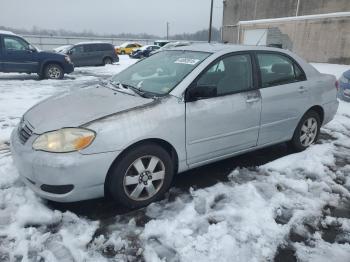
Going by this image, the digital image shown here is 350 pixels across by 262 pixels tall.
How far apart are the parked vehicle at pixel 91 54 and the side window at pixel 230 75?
16006 millimetres

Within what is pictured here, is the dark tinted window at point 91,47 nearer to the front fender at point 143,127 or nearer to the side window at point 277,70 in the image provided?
the side window at point 277,70

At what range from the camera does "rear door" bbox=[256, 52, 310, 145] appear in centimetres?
406

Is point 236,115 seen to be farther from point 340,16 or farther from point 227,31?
point 227,31

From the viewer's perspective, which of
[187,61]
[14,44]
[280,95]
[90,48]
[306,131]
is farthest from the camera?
[90,48]

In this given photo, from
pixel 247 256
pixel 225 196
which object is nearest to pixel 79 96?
pixel 225 196

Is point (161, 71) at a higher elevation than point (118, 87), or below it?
higher

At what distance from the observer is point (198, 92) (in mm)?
3309

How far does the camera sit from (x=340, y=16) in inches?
757

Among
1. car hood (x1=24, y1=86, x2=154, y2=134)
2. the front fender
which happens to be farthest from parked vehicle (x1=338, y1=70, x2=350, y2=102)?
car hood (x1=24, y1=86, x2=154, y2=134)

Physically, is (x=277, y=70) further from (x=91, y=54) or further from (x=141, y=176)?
(x=91, y=54)

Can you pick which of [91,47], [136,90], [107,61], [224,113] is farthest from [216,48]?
[107,61]

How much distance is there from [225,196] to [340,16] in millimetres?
19875

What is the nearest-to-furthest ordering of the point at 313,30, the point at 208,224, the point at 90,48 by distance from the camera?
the point at 208,224 → the point at 90,48 → the point at 313,30

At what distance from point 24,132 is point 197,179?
6.53 ft
